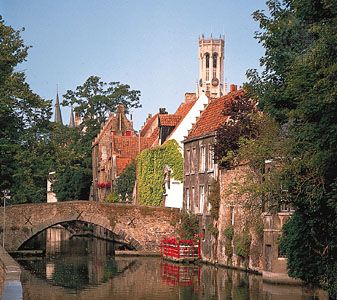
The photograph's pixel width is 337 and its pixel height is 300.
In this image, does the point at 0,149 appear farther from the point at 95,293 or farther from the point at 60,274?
the point at 95,293

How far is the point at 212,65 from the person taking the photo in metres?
156

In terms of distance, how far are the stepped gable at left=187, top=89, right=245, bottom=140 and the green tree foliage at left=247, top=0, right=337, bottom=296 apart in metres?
15.4

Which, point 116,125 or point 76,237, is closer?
point 116,125

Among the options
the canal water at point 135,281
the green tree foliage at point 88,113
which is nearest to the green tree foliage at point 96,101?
the green tree foliage at point 88,113

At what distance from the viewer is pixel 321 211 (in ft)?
75.8

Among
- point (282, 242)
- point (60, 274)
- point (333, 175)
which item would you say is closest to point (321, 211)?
point (333, 175)

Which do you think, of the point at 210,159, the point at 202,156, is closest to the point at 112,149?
the point at 202,156

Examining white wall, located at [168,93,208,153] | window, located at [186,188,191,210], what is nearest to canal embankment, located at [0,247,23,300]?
window, located at [186,188,191,210]

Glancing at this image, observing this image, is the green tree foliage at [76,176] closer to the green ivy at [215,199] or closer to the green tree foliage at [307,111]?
the green ivy at [215,199]

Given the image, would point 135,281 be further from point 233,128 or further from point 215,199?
point 233,128

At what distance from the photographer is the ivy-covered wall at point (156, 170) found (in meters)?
48.8

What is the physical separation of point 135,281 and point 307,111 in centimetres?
1695

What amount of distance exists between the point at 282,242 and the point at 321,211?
5.98 metres

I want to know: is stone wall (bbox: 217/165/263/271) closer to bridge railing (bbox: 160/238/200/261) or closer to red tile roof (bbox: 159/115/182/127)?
bridge railing (bbox: 160/238/200/261)
